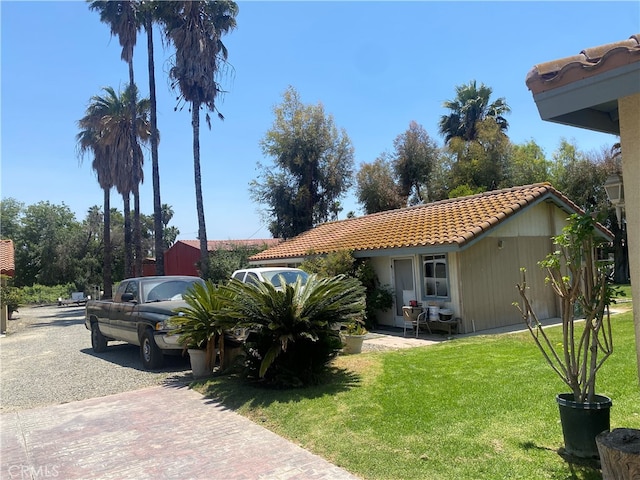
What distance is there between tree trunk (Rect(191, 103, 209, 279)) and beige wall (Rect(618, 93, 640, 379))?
74.3ft

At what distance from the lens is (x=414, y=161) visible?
32.5m

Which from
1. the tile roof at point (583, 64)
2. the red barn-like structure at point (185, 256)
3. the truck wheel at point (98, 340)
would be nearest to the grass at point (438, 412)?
the tile roof at point (583, 64)

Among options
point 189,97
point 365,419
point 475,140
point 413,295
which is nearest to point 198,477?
point 365,419

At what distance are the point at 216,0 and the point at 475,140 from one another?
18194mm

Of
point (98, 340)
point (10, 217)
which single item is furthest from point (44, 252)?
point (98, 340)

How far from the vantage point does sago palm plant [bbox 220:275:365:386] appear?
301 inches

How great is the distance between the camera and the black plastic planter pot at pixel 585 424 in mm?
4203

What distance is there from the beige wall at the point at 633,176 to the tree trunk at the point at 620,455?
0.67 metres

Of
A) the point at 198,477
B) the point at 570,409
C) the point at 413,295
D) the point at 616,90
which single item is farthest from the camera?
the point at 413,295

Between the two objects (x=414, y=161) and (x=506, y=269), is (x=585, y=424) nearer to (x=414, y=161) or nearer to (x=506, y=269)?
(x=506, y=269)

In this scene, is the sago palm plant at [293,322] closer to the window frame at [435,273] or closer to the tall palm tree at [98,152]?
the window frame at [435,273]

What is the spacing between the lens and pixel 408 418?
5719 millimetres

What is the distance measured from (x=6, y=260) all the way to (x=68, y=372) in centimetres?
1546

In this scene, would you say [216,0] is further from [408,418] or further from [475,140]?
[408,418]
